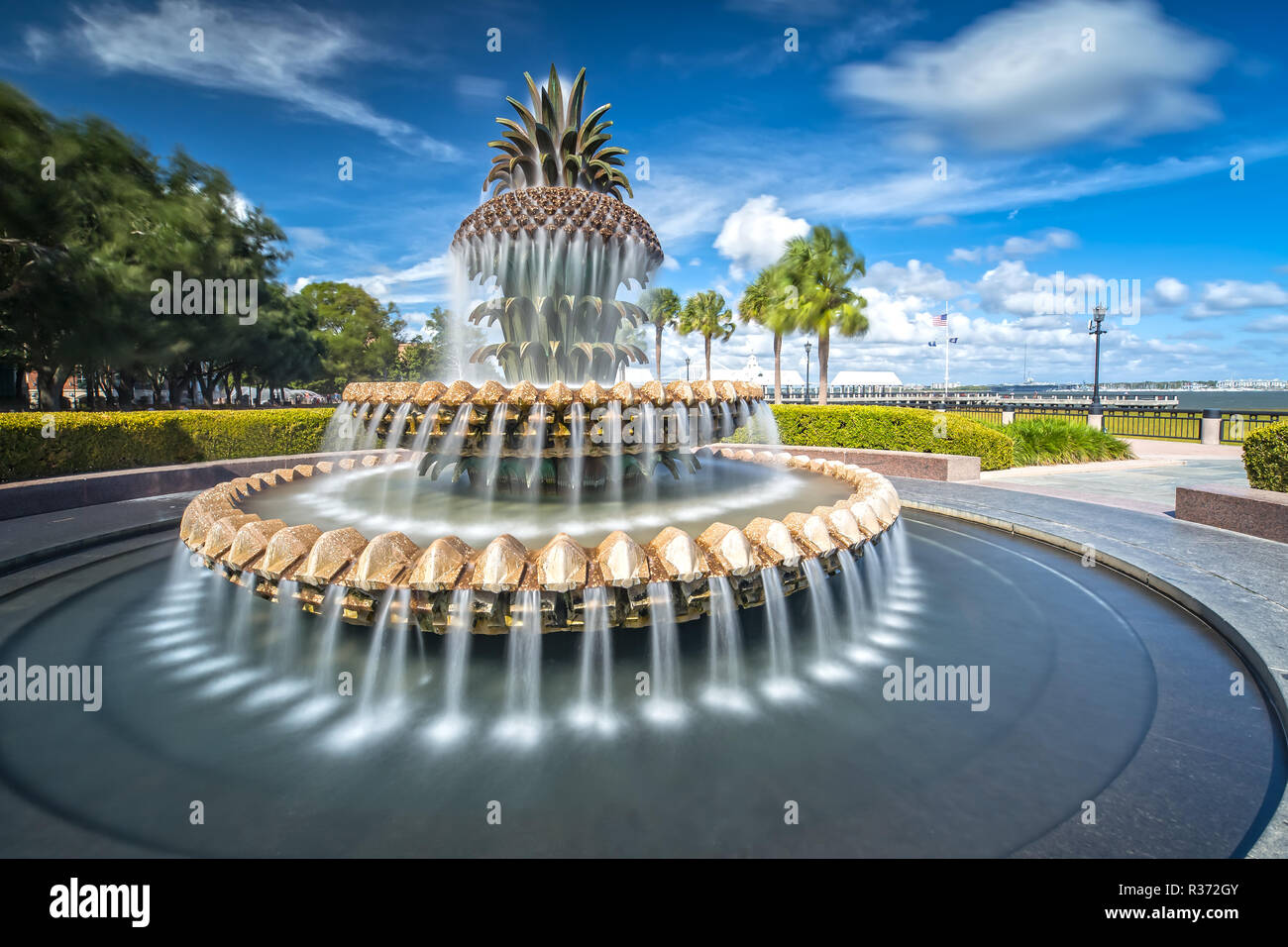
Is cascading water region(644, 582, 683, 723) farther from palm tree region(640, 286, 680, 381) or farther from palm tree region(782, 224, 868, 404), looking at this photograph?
palm tree region(640, 286, 680, 381)

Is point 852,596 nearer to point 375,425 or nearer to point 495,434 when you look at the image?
point 495,434

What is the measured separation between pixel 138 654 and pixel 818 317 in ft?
94.6

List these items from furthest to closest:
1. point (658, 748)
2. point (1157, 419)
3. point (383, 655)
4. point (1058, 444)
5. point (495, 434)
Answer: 1. point (1157, 419)
2. point (1058, 444)
3. point (495, 434)
4. point (383, 655)
5. point (658, 748)

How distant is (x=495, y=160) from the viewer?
27.0 ft

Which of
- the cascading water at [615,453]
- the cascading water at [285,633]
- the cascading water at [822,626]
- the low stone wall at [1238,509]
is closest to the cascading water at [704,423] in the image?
the cascading water at [615,453]

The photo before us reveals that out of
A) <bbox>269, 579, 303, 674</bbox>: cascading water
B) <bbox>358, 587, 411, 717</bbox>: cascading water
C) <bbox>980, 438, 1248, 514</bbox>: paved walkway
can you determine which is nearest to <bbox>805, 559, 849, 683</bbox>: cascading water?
<bbox>358, 587, 411, 717</bbox>: cascading water

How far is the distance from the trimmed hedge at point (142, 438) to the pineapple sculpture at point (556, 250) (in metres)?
10.7

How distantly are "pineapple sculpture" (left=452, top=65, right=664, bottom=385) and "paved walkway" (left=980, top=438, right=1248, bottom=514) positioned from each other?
1007 cm

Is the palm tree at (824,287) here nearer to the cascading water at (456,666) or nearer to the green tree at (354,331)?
the cascading water at (456,666)

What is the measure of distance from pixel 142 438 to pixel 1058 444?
26.1 m

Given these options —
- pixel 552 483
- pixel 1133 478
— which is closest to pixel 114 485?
pixel 552 483

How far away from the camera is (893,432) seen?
17.2 m

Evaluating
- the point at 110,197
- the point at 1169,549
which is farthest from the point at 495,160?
the point at 110,197
